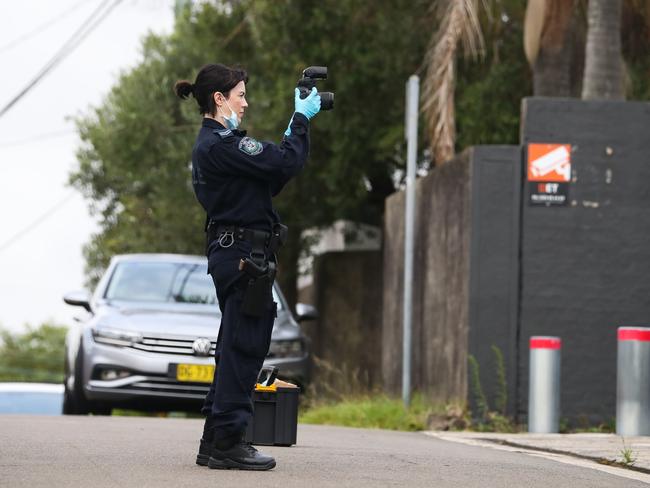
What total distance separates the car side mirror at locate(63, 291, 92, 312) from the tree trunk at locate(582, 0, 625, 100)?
18.3 feet

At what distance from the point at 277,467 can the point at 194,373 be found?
18.3 feet

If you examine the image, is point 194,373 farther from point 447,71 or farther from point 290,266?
point 290,266

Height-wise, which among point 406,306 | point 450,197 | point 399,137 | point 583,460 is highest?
point 399,137

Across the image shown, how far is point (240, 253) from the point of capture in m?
7.20

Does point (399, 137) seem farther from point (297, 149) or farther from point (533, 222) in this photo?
point (297, 149)

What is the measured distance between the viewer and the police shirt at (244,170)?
716 cm

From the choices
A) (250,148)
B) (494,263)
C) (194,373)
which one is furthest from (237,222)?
(494,263)

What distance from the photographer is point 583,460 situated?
9078 millimetres

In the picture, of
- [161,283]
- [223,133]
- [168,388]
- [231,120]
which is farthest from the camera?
[161,283]

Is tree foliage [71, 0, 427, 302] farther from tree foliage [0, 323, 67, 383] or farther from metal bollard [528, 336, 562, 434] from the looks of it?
tree foliage [0, 323, 67, 383]

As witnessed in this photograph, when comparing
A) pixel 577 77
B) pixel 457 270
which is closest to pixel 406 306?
pixel 457 270

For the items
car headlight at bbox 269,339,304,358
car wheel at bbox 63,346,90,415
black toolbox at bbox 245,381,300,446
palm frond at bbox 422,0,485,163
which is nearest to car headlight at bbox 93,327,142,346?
car wheel at bbox 63,346,90,415

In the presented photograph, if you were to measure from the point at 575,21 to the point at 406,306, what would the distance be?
6535 millimetres

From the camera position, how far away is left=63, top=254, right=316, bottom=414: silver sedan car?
42.4 feet
